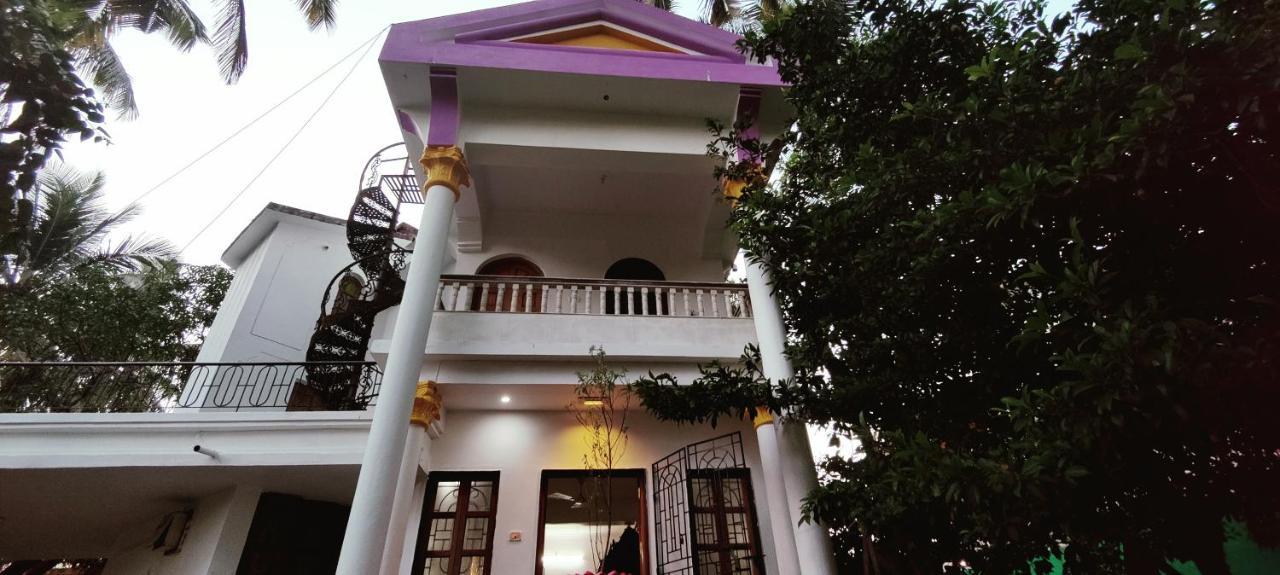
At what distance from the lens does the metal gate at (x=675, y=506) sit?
5371 millimetres

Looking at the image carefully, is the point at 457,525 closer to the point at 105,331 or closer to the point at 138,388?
the point at 138,388

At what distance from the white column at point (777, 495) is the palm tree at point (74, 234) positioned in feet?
30.8

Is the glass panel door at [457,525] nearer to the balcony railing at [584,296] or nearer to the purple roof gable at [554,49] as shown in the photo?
the balcony railing at [584,296]

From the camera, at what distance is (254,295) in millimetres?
9008

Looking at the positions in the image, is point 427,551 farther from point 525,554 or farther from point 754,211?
point 754,211

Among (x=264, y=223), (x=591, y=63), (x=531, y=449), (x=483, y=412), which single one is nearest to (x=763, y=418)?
(x=531, y=449)

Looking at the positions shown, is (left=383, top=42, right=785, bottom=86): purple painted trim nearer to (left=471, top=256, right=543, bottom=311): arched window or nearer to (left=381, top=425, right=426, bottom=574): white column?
(left=471, top=256, right=543, bottom=311): arched window

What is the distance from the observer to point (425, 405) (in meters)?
5.63

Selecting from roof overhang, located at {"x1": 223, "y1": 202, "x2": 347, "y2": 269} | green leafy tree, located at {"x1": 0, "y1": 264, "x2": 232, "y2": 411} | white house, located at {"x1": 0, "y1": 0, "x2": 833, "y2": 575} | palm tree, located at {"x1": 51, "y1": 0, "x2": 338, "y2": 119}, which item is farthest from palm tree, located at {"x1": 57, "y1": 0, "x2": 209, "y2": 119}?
white house, located at {"x1": 0, "y1": 0, "x2": 833, "y2": 575}

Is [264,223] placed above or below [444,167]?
above

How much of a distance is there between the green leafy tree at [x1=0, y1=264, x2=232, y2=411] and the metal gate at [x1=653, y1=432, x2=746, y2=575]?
599 centimetres

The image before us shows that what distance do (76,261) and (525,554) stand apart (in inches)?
324

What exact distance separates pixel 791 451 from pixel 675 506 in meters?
1.95

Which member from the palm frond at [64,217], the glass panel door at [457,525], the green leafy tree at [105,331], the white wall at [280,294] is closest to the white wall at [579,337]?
the glass panel door at [457,525]
